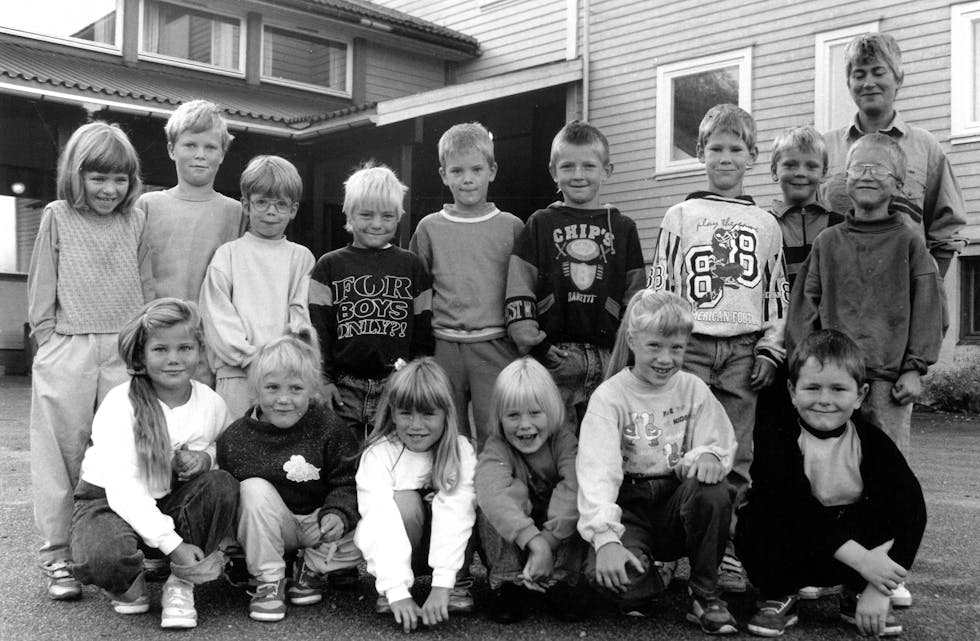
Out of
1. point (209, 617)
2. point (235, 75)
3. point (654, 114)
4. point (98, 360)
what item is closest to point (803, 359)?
point (209, 617)

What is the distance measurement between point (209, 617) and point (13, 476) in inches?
140

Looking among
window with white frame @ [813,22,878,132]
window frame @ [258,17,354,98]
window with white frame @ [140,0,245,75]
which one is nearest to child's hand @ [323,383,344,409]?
window with white frame @ [813,22,878,132]

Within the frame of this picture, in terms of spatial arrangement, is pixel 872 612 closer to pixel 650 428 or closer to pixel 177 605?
pixel 650 428

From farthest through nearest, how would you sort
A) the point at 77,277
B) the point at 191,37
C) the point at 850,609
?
the point at 191,37 < the point at 77,277 < the point at 850,609

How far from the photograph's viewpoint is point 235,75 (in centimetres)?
1488

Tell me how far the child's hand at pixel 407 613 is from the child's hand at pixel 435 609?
3cm

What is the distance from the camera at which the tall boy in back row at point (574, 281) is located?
387cm

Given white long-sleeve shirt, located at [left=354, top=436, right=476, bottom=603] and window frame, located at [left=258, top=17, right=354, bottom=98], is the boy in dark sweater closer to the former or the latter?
white long-sleeve shirt, located at [left=354, top=436, right=476, bottom=603]

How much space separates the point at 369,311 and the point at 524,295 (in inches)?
25.7

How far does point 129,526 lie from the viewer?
3.17 metres

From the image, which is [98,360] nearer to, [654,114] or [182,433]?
[182,433]

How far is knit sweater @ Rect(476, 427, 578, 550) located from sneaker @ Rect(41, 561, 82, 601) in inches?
58.8

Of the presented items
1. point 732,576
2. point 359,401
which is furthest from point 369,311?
point 732,576

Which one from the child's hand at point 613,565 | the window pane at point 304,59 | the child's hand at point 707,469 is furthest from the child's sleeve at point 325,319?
the window pane at point 304,59
